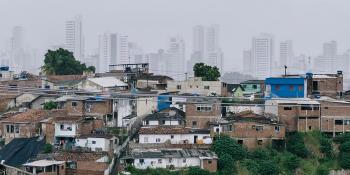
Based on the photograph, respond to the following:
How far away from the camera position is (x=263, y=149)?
568 inches

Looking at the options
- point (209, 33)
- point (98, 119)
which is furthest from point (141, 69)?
point (209, 33)

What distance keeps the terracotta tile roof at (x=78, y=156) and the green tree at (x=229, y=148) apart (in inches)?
101

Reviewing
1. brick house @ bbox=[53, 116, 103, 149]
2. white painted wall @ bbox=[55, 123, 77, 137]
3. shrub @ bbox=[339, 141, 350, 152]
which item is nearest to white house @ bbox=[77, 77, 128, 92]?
brick house @ bbox=[53, 116, 103, 149]

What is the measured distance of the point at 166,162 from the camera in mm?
13266

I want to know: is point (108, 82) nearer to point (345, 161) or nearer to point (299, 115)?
point (299, 115)

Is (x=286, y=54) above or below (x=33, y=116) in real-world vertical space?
above

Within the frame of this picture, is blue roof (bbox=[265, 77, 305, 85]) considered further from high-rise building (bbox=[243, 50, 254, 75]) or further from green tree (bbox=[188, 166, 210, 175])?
high-rise building (bbox=[243, 50, 254, 75])

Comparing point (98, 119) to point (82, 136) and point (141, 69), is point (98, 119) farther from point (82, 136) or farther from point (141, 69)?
point (141, 69)

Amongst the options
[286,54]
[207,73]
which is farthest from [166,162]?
[286,54]

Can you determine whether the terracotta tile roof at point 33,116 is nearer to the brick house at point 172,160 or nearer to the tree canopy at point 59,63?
the brick house at point 172,160

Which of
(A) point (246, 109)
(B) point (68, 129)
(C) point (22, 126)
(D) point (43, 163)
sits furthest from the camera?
(A) point (246, 109)

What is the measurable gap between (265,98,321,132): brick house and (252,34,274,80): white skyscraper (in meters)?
39.4

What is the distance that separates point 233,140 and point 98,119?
3.51 m

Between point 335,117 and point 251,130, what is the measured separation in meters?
2.36
